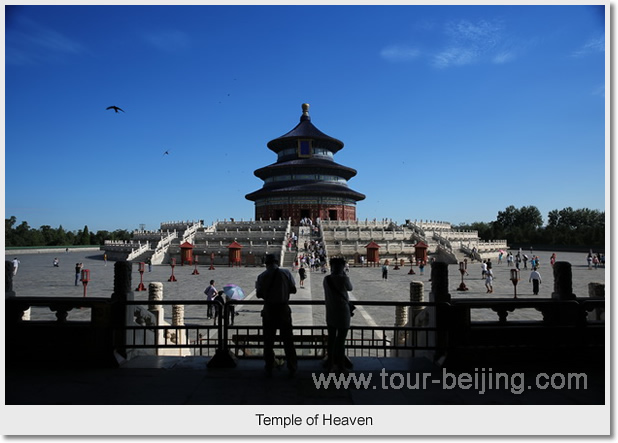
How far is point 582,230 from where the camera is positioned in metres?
62.9

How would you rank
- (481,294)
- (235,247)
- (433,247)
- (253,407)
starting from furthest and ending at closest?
(433,247)
(235,247)
(481,294)
(253,407)

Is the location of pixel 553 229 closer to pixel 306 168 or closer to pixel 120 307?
pixel 306 168

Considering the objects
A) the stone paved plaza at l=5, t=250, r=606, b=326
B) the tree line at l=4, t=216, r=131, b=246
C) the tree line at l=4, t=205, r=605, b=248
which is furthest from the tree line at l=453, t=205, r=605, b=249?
the tree line at l=4, t=216, r=131, b=246

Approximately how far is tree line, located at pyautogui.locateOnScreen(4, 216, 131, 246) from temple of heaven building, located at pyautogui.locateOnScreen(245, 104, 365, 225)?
32.1 m

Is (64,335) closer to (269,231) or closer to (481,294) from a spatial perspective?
(481,294)

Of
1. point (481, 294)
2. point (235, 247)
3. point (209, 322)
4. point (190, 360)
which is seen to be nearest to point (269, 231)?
point (235, 247)

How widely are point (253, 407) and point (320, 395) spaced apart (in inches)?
34.2

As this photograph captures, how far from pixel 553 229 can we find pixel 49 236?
91.7 meters

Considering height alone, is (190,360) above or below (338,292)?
below

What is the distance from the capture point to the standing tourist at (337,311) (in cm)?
504

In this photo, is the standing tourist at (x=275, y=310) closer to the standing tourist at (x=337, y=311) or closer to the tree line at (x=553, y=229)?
the standing tourist at (x=337, y=311)

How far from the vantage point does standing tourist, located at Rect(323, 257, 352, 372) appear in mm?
Result: 5039

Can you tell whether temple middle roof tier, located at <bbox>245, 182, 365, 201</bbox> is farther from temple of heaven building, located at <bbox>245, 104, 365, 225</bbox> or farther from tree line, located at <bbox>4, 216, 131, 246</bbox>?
tree line, located at <bbox>4, 216, 131, 246</bbox>

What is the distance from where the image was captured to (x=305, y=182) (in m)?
53.9
